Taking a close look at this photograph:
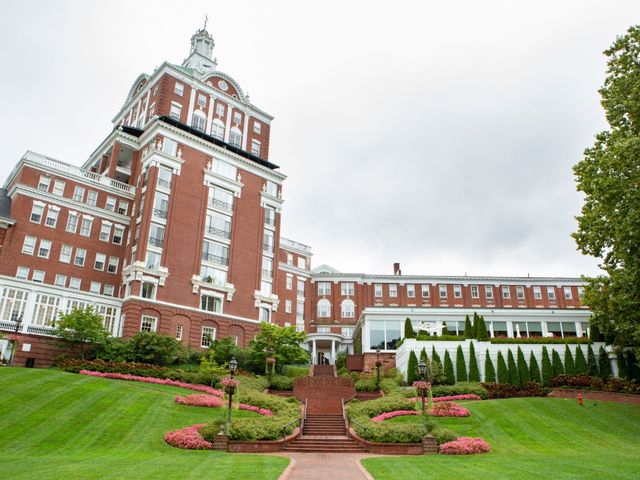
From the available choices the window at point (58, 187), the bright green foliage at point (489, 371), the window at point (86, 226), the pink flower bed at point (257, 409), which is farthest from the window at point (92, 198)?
the bright green foliage at point (489, 371)

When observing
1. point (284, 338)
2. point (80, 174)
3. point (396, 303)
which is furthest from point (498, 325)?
point (80, 174)

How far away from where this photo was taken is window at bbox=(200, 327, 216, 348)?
1829 inches

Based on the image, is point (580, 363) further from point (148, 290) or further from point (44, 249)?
point (44, 249)

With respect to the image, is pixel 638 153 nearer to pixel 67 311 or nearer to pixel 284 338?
pixel 284 338

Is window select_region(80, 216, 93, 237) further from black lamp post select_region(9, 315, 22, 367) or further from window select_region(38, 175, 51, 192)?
black lamp post select_region(9, 315, 22, 367)

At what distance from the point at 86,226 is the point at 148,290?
32.8ft

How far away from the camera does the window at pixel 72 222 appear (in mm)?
47406

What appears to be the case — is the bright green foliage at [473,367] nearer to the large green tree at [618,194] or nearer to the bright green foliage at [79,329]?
the large green tree at [618,194]

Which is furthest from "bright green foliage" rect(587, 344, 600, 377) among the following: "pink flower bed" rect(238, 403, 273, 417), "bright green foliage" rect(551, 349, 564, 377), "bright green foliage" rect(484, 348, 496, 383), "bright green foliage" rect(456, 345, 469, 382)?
"pink flower bed" rect(238, 403, 273, 417)

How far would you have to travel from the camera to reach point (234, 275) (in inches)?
2034

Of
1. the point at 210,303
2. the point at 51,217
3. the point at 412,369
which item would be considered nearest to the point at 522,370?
the point at 412,369

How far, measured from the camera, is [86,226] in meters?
48.5

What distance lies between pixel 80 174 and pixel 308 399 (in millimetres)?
33086

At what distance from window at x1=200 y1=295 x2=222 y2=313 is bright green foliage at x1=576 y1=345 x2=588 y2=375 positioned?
3148cm
